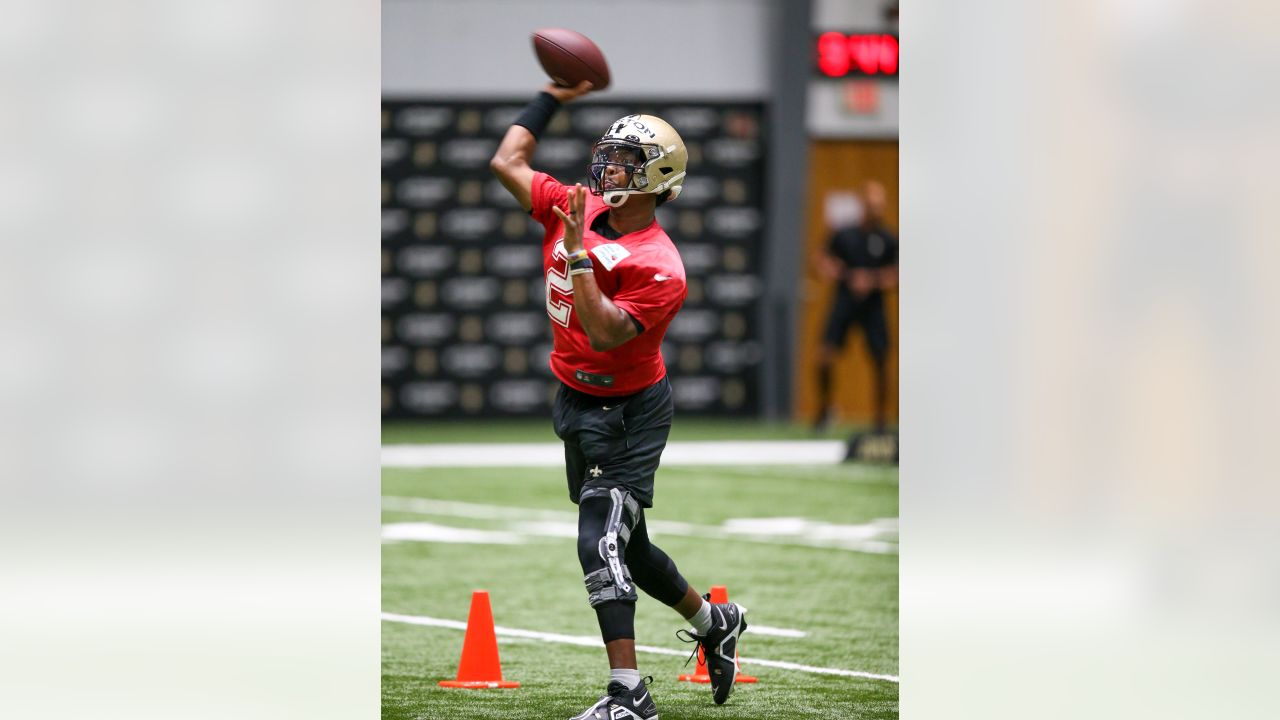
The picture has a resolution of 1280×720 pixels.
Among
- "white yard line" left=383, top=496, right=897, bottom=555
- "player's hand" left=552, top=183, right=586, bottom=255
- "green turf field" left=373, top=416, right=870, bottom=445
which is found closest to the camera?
"player's hand" left=552, top=183, right=586, bottom=255

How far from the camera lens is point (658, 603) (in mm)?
7520

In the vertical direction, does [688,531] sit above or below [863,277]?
below

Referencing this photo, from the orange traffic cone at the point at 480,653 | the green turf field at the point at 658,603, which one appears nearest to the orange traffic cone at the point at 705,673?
the green turf field at the point at 658,603

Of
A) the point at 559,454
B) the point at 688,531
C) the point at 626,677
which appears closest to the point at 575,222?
the point at 626,677

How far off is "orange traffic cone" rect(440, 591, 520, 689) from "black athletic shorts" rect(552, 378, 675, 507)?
61 cm

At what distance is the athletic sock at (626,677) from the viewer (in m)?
4.74

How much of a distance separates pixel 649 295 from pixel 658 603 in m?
2.98

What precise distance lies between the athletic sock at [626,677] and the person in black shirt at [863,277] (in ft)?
35.1

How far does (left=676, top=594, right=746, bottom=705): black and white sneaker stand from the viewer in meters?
5.23

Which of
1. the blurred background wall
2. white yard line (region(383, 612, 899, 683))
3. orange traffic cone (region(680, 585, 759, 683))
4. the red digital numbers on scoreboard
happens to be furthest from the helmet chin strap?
the blurred background wall

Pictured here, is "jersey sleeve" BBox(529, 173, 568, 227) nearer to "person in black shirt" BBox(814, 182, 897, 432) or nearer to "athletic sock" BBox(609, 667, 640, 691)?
"athletic sock" BBox(609, 667, 640, 691)

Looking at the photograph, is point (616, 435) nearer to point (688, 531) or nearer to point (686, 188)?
point (688, 531)
